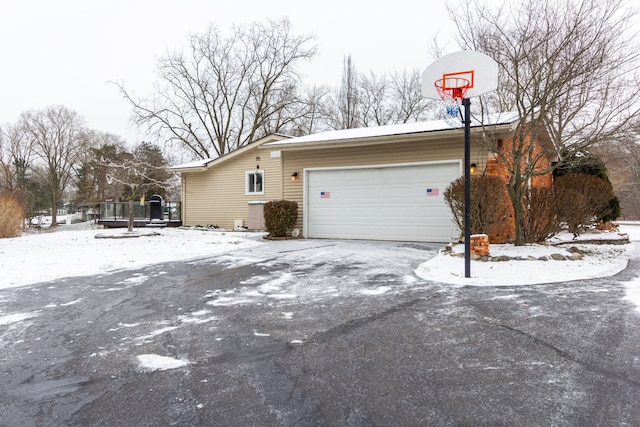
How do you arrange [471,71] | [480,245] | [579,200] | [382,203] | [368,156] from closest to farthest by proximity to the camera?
[471,71], [480,245], [579,200], [382,203], [368,156]

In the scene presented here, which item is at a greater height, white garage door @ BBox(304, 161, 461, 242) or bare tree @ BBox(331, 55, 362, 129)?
bare tree @ BBox(331, 55, 362, 129)

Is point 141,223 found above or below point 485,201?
below

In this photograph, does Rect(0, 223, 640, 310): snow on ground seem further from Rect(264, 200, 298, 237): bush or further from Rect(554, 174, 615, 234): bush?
Rect(264, 200, 298, 237): bush

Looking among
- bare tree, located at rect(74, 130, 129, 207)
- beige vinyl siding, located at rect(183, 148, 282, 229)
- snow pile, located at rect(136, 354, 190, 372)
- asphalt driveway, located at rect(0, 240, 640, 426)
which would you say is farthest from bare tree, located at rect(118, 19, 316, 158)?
snow pile, located at rect(136, 354, 190, 372)

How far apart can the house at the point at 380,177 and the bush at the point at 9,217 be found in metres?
8.26

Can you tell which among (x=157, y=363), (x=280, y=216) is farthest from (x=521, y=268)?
(x=280, y=216)

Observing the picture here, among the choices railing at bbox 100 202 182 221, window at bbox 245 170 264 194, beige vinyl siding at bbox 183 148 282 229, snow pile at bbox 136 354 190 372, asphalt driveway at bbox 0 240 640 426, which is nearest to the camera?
asphalt driveway at bbox 0 240 640 426

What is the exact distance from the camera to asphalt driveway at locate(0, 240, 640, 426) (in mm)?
2051

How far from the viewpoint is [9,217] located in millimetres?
12133

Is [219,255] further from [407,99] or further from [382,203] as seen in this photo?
[407,99]

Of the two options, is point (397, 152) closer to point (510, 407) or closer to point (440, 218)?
point (440, 218)

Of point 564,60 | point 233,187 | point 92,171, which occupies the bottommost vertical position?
point 233,187

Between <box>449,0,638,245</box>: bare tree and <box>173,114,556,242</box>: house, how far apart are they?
1093 millimetres

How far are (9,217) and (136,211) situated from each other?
300 inches
